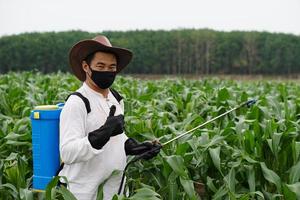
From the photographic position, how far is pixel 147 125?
4320 millimetres

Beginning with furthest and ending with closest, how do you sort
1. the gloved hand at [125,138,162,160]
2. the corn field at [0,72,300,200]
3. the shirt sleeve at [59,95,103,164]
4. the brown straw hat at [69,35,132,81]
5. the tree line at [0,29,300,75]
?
the tree line at [0,29,300,75] < the corn field at [0,72,300,200] < the gloved hand at [125,138,162,160] < the brown straw hat at [69,35,132,81] < the shirt sleeve at [59,95,103,164]

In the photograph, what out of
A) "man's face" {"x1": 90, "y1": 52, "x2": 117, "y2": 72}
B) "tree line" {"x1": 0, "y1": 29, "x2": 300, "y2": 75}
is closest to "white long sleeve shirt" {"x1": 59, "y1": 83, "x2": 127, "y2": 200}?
"man's face" {"x1": 90, "y1": 52, "x2": 117, "y2": 72}

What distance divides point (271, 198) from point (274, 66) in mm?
38763

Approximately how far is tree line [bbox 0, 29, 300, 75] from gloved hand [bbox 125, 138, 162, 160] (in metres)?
37.4

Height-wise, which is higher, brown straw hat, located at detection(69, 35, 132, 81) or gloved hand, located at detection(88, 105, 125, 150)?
brown straw hat, located at detection(69, 35, 132, 81)

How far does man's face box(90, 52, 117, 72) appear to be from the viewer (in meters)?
2.92

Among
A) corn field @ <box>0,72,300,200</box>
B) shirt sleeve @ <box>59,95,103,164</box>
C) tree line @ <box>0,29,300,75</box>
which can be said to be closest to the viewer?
shirt sleeve @ <box>59,95,103,164</box>

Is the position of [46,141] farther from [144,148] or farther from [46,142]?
[144,148]

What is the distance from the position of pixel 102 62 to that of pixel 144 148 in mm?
598

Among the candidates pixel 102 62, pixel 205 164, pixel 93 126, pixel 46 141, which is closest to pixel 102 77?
pixel 102 62

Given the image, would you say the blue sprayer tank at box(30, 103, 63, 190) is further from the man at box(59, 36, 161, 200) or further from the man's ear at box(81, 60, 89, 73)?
the man's ear at box(81, 60, 89, 73)

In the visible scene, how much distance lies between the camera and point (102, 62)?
2936mm

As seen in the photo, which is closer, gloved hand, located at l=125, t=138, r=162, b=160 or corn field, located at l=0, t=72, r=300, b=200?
gloved hand, located at l=125, t=138, r=162, b=160

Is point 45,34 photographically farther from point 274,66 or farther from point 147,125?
point 147,125
